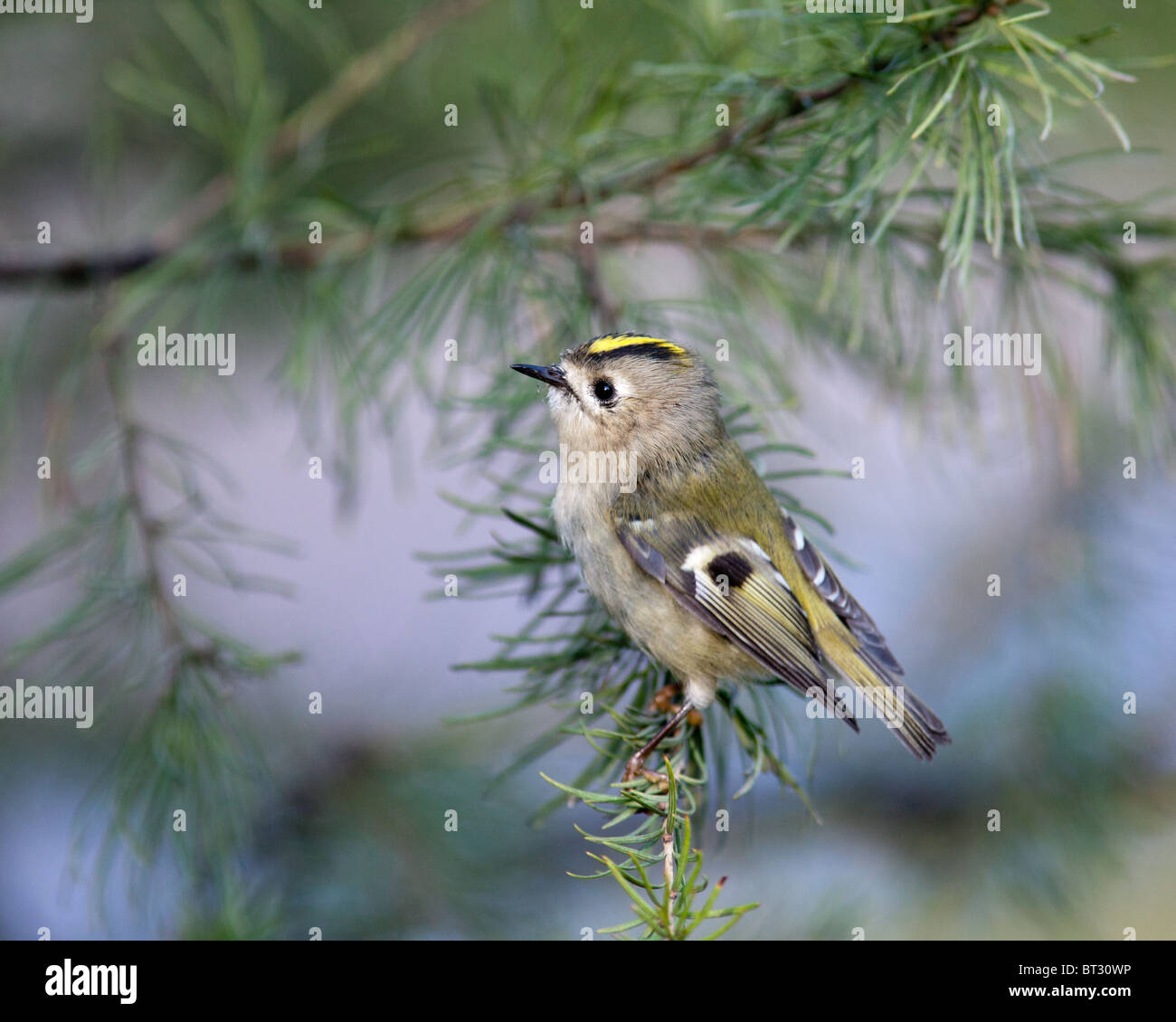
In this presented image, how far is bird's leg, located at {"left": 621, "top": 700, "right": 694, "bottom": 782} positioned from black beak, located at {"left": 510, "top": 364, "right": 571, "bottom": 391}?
1.22 feet

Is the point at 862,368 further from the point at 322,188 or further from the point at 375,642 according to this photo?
the point at 375,642

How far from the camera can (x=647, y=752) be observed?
0.92 meters

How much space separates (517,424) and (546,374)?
0.13 m

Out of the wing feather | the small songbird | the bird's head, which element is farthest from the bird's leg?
the bird's head

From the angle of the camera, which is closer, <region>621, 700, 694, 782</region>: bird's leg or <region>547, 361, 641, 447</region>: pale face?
<region>621, 700, 694, 782</region>: bird's leg

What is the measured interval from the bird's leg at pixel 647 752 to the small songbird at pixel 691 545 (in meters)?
0.03

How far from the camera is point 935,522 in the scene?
5.15ft

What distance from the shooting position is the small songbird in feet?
3.42

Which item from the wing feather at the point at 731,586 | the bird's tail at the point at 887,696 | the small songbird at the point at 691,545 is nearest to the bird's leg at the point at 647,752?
the small songbird at the point at 691,545

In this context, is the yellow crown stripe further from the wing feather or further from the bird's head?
the wing feather

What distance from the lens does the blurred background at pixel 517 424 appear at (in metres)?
0.98

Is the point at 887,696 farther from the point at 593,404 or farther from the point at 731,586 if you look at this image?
the point at 593,404

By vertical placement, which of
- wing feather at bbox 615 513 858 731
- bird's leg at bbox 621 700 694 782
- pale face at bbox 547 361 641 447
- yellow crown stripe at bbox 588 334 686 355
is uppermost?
yellow crown stripe at bbox 588 334 686 355
